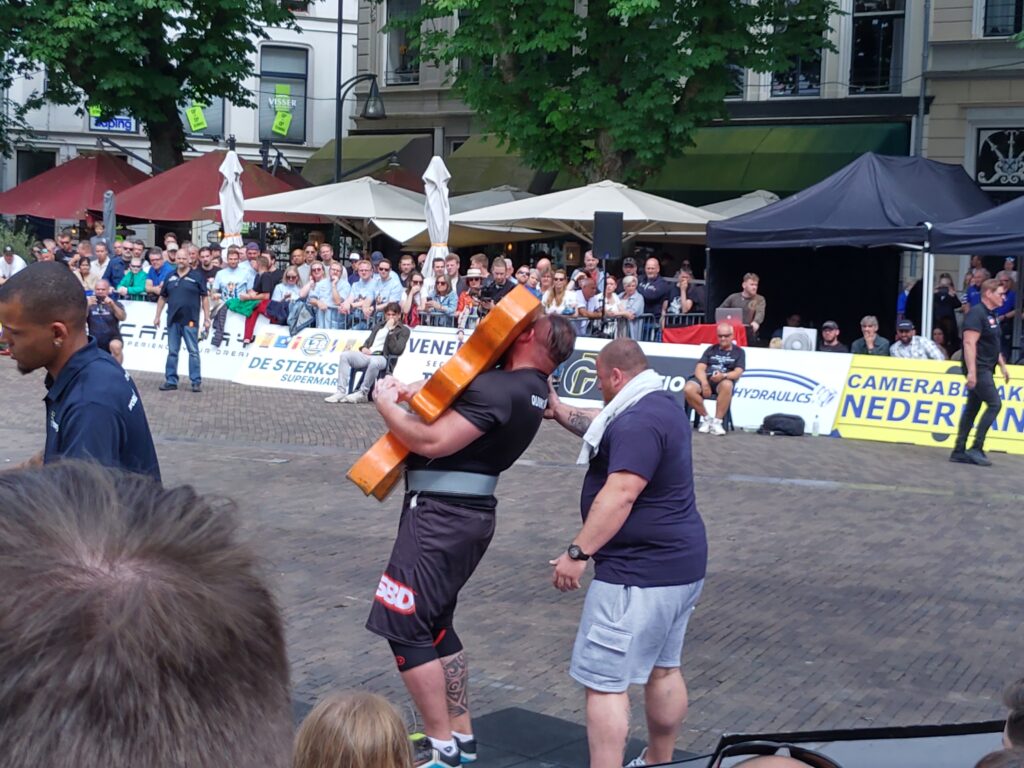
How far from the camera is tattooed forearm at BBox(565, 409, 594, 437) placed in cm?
555

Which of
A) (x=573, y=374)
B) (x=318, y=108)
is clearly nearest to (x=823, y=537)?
(x=573, y=374)

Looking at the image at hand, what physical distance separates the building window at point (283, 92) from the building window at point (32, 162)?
6.22 metres

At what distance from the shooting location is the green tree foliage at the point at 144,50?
28.9 metres

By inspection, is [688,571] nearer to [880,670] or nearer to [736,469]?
[880,670]

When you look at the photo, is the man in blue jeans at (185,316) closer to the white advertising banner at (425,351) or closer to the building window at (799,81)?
the white advertising banner at (425,351)

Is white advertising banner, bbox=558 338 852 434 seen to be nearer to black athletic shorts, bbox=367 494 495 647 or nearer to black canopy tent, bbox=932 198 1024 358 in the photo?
black canopy tent, bbox=932 198 1024 358

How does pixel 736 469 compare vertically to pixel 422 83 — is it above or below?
below

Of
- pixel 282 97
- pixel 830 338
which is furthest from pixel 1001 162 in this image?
pixel 282 97

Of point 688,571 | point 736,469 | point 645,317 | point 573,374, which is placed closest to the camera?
point 688,571

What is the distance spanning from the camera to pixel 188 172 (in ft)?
94.6

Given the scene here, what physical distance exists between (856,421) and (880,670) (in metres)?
9.55

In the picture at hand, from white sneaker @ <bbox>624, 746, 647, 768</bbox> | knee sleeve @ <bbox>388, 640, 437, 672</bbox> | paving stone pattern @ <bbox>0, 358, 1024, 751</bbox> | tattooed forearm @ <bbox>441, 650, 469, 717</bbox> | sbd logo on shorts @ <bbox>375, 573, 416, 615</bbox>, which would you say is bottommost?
paving stone pattern @ <bbox>0, 358, 1024, 751</bbox>

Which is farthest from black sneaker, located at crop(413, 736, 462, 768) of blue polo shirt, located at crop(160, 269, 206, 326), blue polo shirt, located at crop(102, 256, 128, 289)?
blue polo shirt, located at crop(102, 256, 128, 289)

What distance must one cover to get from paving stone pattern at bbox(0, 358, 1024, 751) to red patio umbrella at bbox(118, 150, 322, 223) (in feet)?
41.6
